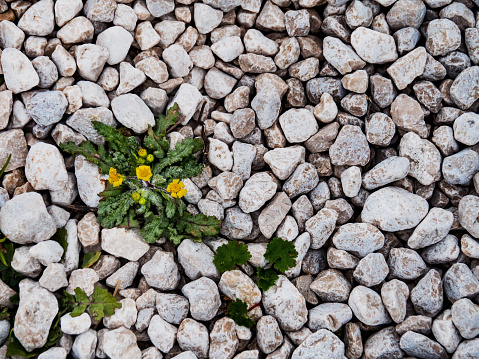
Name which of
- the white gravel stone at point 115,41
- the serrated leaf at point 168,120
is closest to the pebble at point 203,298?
the serrated leaf at point 168,120

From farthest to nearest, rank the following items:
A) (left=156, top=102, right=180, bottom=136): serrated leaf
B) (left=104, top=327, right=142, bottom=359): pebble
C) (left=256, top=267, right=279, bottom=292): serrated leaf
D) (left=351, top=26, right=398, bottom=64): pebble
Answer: (left=351, top=26, right=398, bottom=64): pebble < (left=156, top=102, right=180, bottom=136): serrated leaf < (left=256, top=267, right=279, bottom=292): serrated leaf < (left=104, top=327, right=142, bottom=359): pebble

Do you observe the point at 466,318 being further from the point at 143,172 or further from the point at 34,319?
the point at 34,319

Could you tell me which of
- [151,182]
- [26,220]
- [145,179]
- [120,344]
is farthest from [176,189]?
[120,344]

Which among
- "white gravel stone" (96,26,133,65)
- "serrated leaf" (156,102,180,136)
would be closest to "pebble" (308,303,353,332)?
"serrated leaf" (156,102,180,136)

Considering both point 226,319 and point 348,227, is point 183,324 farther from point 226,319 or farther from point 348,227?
point 348,227

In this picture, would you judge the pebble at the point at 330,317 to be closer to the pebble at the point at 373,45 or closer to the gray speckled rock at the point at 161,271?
the gray speckled rock at the point at 161,271

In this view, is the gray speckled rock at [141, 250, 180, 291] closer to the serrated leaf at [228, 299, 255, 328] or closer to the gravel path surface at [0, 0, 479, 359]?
the gravel path surface at [0, 0, 479, 359]
